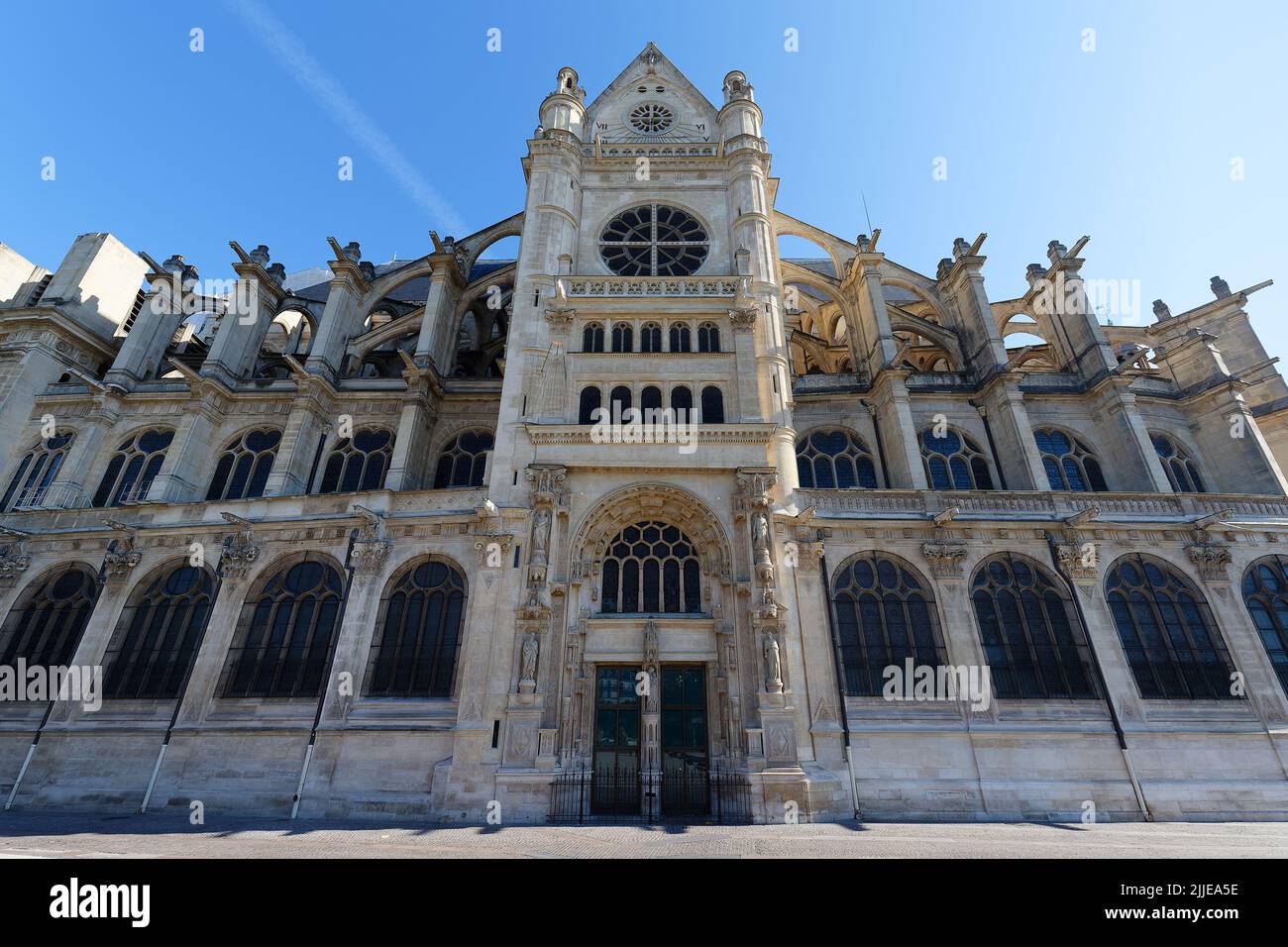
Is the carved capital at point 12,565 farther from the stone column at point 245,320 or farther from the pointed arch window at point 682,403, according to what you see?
the pointed arch window at point 682,403

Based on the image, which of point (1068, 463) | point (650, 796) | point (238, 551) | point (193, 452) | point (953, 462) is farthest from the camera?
point (1068, 463)

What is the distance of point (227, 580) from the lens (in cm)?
1938

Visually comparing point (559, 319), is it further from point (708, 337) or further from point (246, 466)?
point (246, 466)

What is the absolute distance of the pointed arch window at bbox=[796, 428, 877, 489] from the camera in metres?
23.4

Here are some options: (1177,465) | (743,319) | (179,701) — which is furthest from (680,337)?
(1177,465)

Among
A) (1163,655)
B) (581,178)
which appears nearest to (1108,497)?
(1163,655)

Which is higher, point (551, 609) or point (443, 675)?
point (551, 609)

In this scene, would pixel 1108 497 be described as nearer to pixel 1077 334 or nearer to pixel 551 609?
pixel 1077 334

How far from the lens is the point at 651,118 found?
30.5 m

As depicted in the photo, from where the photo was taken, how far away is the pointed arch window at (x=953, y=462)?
76.0ft

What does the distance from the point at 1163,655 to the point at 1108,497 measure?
17.5 feet

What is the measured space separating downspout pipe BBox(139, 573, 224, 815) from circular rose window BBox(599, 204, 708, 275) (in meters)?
19.3

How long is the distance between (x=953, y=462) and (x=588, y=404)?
15.2 m

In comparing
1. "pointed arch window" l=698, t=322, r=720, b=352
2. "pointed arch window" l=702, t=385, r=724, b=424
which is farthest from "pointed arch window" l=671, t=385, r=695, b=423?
"pointed arch window" l=698, t=322, r=720, b=352
